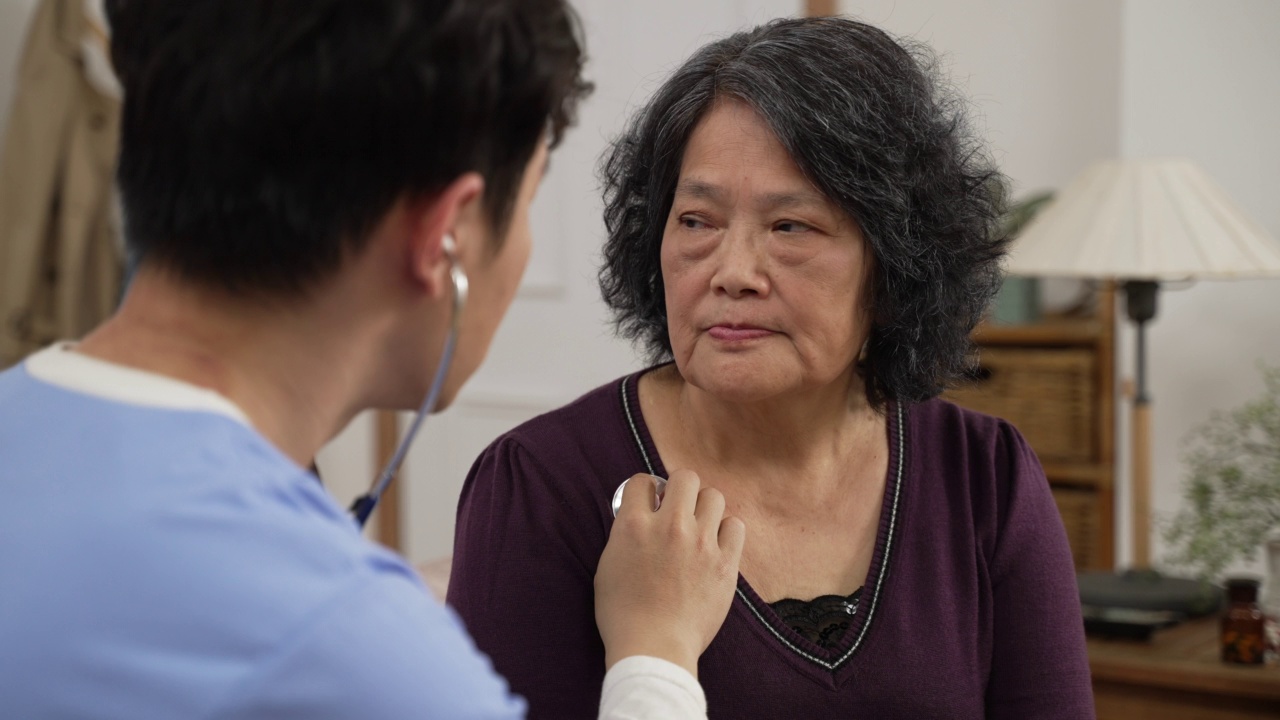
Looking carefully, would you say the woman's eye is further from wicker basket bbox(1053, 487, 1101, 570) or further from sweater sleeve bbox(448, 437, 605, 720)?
wicker basket bbox(1053, 487, 1101, 570)

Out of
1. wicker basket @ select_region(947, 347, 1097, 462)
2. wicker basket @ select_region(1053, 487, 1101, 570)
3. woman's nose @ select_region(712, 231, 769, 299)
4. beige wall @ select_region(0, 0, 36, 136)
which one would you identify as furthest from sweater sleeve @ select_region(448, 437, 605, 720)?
beige wall @ select_region(0, 0, 36, 136)

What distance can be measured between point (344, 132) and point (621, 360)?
229 centimetres

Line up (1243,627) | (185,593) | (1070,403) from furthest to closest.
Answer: (1070,403)
(1243,627)
(185,593)

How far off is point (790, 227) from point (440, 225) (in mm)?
606

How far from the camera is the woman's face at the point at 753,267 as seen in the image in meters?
1.24

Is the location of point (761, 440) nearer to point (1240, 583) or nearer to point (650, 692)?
point (650, 692)

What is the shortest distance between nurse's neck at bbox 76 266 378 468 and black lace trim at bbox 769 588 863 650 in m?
0.63

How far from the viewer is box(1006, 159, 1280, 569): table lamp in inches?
88.5

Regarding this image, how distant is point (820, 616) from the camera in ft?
4.10

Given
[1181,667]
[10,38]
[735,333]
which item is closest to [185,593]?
[735,333]

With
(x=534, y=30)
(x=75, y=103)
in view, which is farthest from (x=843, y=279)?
(x=75, y=103)

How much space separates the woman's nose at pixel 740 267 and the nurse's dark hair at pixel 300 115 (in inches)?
20.6

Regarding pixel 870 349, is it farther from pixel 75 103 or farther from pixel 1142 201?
pixel 75 103

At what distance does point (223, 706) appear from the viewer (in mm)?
583
